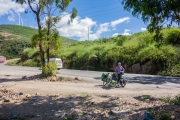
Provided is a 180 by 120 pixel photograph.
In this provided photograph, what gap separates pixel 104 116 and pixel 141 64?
17.6 m

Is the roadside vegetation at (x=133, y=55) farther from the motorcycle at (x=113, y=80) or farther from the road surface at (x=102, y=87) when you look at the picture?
the motorcycle at (x=113, y=80)

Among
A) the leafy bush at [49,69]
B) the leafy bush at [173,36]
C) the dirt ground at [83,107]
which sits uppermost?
the leafy bush at [173,36]

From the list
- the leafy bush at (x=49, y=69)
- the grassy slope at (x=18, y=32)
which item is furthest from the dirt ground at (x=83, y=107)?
the grassy slope at (x=18, y=32)

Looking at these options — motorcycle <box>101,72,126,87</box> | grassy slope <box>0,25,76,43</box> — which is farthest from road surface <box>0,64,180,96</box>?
grassy slope <box>0,25,76,43</box>

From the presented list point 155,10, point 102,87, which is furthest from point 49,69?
point 155,10

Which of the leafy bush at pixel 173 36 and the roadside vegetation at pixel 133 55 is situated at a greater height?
the leafy bush at pixel 173 36

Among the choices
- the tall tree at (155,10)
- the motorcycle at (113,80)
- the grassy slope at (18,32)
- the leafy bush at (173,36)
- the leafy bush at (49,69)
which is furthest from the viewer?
the grassy slope at (18,32)

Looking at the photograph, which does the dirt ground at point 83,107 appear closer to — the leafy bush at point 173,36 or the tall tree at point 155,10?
the tall tree at point 155,10

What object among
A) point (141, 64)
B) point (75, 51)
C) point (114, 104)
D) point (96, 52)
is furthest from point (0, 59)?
point (114, 104)

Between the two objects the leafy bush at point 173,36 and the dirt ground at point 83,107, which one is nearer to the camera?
the dirt ground at point 83,107

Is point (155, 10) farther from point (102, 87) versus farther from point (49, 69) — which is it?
point (49, 69)

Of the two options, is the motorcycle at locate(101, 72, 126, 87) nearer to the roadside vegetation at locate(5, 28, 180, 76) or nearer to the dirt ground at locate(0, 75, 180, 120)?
the dirt ground at locate(0, 75, 180, 120)

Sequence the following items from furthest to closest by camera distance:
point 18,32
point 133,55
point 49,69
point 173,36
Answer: point 18,32 → point 133,55 → point 173,36 → point 49,69

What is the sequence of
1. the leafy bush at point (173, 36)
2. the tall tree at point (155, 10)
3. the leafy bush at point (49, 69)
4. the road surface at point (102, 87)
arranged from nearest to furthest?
the tall tree at point (155, 10)
the road surface at point (102, 87)
the leafy bush at point (49, 69)
the leafy bush at point (173, 36)
